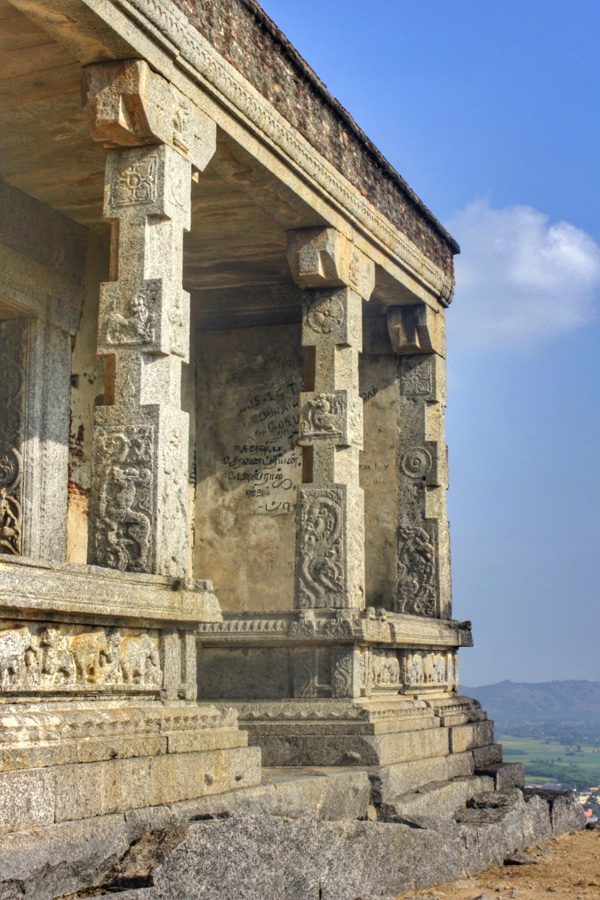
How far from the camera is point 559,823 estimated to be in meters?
10.8

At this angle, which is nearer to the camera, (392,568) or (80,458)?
(80,458)

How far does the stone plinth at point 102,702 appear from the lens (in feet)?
18.9

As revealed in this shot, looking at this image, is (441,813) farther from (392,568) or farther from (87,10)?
(87,10)

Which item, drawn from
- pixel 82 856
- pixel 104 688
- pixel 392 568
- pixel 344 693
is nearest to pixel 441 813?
pixel 344 693

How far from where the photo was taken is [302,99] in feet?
32.3

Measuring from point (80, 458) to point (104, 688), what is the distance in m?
4.47

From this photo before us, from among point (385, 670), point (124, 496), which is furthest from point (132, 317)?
point (385, 670)

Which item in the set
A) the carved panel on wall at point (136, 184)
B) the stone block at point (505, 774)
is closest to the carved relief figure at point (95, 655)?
the carved panel on wall at point (136, 184)

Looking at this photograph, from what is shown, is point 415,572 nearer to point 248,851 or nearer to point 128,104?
point 128,104

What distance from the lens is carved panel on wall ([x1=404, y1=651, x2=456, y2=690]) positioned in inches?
446

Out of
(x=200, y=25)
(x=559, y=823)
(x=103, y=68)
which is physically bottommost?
(x=559, y=823)

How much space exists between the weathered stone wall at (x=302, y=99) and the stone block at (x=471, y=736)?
434 cm

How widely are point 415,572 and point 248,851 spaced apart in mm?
6889

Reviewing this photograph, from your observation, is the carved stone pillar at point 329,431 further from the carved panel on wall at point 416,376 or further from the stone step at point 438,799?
the carved panel on wall at point 416,376
